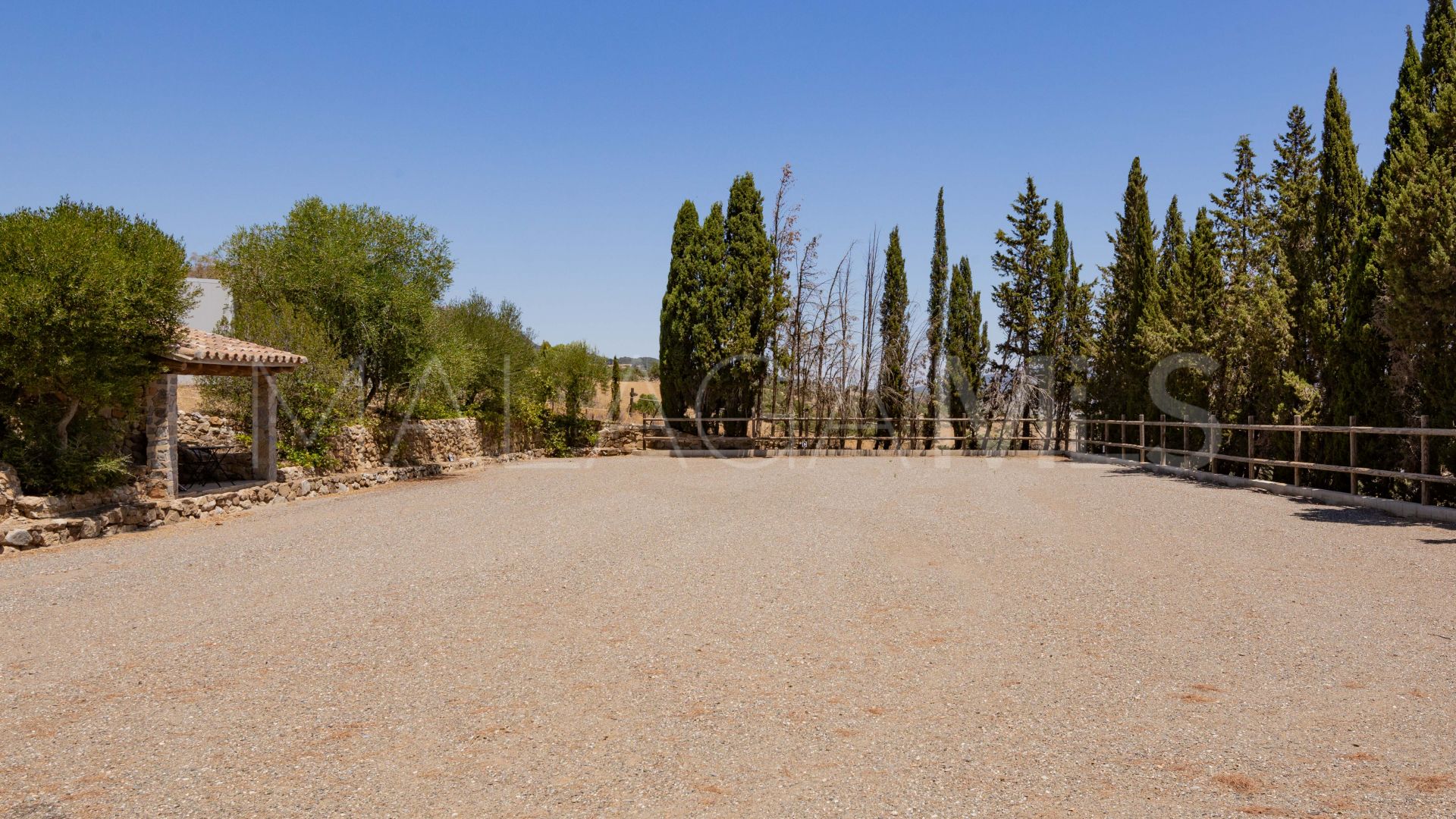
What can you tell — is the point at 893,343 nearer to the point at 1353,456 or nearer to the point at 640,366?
the point at 1353,456

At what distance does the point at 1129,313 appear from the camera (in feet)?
71.5

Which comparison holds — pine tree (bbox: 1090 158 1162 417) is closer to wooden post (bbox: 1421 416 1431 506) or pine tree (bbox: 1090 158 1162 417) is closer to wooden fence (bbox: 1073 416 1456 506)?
wooden fence (bbox: 1073 416 1456 506)

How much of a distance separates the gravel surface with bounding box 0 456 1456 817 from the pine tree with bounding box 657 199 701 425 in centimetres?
1596

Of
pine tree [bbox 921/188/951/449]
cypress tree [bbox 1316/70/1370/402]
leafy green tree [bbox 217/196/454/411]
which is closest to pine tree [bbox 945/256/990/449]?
pine tree [bbox 921/188/951/449]

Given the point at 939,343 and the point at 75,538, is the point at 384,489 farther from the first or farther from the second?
the point at 939,343

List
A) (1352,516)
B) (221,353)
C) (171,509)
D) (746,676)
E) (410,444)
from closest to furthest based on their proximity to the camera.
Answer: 1. (746,676)
2. (1352,516)
3. (171,509)
4. (221,353)
5. (410,444)

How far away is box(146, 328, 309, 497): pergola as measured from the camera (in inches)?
476

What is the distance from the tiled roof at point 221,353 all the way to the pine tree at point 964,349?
780 inches

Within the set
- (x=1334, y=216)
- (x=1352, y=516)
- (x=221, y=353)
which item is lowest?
(x=1352, y=516)

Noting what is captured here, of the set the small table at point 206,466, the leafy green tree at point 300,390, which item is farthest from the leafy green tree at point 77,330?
the leafy green tree at point 300,390

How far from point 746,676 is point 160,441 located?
37.5 feet

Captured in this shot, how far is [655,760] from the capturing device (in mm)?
3578

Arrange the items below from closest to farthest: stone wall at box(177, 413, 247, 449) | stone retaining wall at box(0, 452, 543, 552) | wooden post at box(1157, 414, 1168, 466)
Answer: stone retaining wall at box(0, 452, 543, 552), wooden post at box(1157, 414, 1168, 466), stone wall at box(177, 413, 247, 449)

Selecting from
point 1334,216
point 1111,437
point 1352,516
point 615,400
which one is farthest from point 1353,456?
point 615,400
